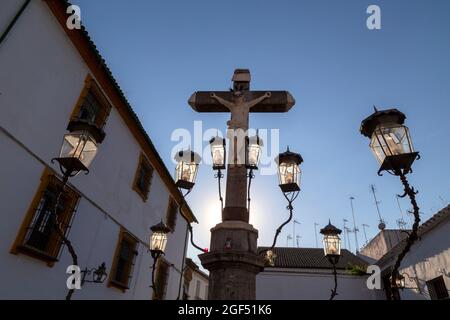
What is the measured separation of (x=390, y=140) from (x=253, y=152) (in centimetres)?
140

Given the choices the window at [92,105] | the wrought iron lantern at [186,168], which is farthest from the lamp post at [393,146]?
the window at [92,105]

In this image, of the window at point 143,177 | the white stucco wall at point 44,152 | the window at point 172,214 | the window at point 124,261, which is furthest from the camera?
the window at point 172,214

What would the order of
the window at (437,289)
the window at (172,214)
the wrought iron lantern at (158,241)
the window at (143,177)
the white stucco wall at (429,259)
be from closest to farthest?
the wrought iron lantern at (158,241) → the window at (143,177) → the white stucco wall at (429,259) → the window at (437,289) → the window at (172,214)

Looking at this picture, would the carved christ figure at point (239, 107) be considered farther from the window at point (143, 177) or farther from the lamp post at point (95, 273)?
the window at point (143, 177)

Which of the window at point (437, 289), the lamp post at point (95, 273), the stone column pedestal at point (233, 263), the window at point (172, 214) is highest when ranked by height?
the window at point (172, 214)

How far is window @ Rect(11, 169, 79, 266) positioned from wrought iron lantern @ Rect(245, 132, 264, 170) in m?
4.53

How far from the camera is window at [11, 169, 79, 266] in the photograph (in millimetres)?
5852

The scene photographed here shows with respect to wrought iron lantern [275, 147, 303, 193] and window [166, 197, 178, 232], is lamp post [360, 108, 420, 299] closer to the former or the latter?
wrought iron lantern [275, 147, 303, 193]

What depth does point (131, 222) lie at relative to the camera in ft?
33.8

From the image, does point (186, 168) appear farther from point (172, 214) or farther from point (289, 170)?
point (172, 214)

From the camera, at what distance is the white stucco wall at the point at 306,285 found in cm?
2075

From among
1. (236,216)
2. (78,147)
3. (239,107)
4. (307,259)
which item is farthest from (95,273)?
(307,259)

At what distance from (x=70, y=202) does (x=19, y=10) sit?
4.33 metres

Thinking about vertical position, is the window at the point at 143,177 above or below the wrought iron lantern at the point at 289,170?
→ above
